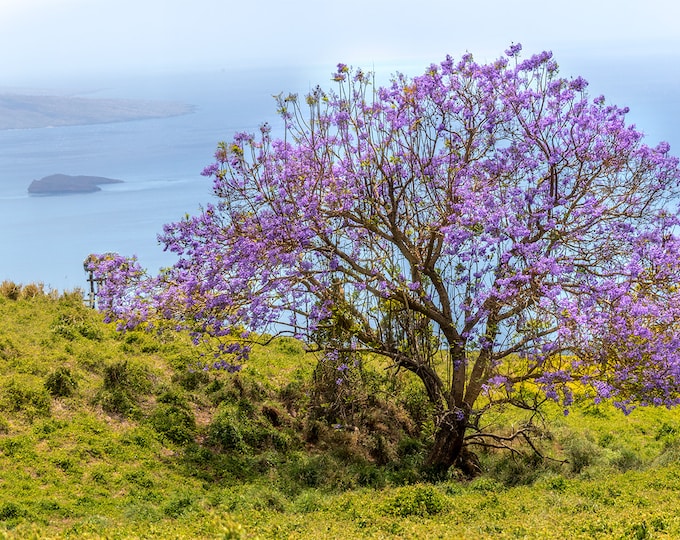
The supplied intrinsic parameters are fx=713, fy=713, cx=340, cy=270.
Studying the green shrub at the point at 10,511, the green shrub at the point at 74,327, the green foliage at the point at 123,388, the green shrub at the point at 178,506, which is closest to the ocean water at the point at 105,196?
the green shrub at the point at 74,327

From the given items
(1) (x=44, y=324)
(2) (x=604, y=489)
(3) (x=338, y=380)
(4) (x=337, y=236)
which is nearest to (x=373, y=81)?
(4) (x=337, y=236)

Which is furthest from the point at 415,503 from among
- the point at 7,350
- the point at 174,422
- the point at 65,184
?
the point at 65,184

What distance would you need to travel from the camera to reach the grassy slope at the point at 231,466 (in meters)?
8.15

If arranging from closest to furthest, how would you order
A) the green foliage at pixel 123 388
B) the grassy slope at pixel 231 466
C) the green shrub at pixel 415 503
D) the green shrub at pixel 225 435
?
the grassy slope at pixel 231 466, the green shrub at pixel 415 503, the green shrub at pixel 225 435, the green foliage at pixel 123 388

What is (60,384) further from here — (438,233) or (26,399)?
(438,233)

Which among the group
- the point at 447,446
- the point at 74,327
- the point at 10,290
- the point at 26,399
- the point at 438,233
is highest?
the point at 438,233

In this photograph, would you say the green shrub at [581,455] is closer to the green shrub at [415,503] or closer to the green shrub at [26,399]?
the green shrub at [415,503]

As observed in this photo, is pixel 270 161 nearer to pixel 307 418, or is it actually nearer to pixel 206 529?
pixel 307 418

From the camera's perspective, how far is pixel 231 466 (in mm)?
11766

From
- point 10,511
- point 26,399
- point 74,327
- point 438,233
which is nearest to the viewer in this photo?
point 10,511

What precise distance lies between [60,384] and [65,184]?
146671 mm

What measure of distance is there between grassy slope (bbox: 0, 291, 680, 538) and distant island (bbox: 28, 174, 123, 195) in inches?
5193

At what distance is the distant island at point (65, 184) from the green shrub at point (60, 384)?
134037mm

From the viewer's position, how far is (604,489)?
9773 millimetres
